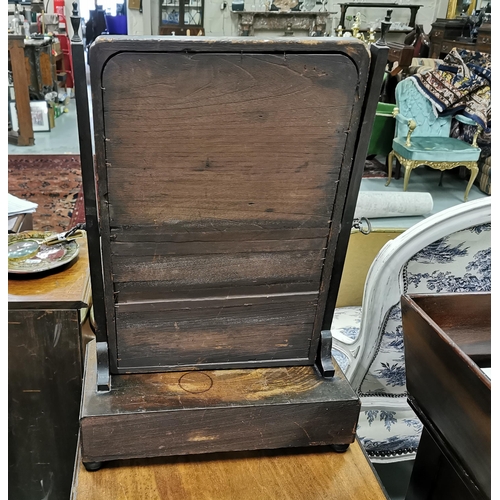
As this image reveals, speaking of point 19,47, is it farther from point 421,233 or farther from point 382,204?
point 421,233

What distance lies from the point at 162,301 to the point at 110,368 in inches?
6.0

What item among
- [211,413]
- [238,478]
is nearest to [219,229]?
[211,413]

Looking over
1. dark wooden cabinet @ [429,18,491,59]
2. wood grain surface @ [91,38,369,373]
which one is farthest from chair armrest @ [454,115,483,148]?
wood grain surface @ [91,38,369,373]

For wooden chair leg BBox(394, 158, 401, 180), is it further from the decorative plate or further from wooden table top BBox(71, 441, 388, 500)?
wooden table top BBox(71, 441, 388, 500)

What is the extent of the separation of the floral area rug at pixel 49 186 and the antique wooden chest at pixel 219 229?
7.35ft

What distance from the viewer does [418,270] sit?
1031 millimetres

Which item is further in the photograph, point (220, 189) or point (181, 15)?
point (181, 15)

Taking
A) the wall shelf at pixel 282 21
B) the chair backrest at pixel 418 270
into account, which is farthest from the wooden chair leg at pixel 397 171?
the wall shelf at pixel 282 21

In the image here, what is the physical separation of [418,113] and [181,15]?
4639mm

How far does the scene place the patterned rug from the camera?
119 inches

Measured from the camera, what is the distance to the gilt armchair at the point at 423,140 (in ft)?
12.1

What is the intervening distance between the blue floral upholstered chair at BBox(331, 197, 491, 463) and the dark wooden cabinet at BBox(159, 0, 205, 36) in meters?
6.96

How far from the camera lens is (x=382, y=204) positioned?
169cm

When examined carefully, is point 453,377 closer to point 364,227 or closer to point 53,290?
point 364,227
